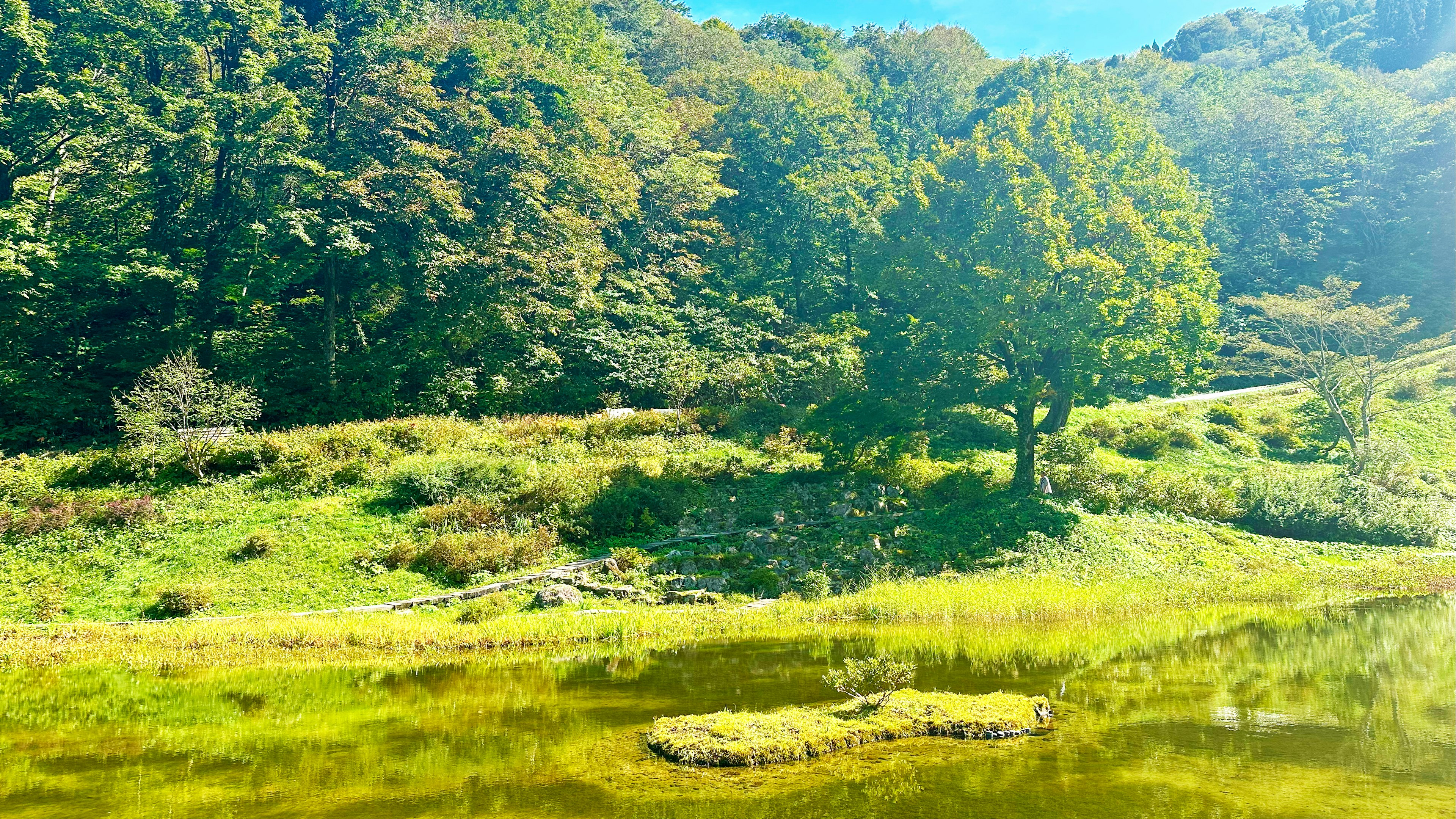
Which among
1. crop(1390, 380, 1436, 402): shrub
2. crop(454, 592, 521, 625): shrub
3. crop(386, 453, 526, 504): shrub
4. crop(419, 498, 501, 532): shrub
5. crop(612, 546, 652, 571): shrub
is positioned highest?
crop(1390, 380, 1436, 402): shrub

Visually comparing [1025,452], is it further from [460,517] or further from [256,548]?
[256,548]

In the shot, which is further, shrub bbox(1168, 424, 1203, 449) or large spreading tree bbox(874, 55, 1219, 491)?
shrub bbox(1168, 424, 1203, 449)

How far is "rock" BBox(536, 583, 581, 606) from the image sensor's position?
20.1m

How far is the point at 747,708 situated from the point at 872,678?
6.98 ft

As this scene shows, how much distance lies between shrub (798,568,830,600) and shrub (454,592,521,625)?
24.0 feet

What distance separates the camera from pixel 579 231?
4316 cm

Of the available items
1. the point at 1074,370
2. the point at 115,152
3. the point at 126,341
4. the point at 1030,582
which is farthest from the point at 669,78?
the point at 1030,582

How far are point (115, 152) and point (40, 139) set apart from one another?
332cm

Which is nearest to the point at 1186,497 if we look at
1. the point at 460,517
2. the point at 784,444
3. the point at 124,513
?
the point at 784,444

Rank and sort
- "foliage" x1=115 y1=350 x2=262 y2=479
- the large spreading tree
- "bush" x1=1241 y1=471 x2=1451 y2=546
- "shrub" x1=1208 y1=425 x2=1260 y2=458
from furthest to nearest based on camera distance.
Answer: "shrub" x1=1208 y1=425 x2=1260 y2=458 < "foliage" x1=115 y1=350 x2=262 y2=479 < the large spreading tree < "bush" x1=1241 y1=471 x2=1451 y2=546

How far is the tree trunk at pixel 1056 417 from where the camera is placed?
35688mm

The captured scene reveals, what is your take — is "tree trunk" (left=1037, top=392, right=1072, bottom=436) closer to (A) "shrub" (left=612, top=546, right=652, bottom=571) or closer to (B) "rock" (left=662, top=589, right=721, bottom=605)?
Answer: (A) "shrub" (left=612, top=546, right=652, bottom=571)

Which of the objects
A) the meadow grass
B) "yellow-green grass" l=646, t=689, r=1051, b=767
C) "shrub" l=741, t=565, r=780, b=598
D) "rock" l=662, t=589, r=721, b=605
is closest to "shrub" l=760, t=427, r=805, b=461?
"shrub" l=741, t=565, r=780, b=598

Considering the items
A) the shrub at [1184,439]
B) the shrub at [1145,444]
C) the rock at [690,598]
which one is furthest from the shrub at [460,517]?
the shrub at [1184,439]
